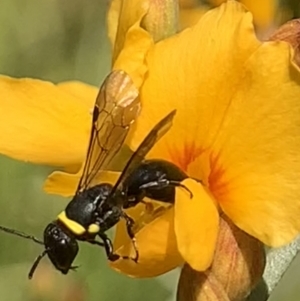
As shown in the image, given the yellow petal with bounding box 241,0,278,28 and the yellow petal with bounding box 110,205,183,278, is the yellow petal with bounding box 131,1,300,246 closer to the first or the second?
the yellow petal with bounding box 110,205,183,278

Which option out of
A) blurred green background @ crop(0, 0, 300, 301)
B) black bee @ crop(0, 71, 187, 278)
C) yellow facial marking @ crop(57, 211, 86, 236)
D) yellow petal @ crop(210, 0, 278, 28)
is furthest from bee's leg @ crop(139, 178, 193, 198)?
yellow petal @ crop(210, 0, 278, 28)

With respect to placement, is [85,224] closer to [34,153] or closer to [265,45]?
[34,153]

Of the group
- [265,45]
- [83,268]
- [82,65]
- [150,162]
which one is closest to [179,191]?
[150,162]

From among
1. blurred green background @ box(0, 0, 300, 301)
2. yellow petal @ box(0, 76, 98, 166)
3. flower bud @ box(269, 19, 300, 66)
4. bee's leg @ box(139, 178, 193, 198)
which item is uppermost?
flower bud @ box(269, 19, 300, 66)

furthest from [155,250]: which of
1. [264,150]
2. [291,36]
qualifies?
[291,36]

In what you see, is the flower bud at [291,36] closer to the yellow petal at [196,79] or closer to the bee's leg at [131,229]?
the yellow petal at [196,79]

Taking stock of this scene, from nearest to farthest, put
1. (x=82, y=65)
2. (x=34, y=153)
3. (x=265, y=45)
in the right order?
1. (x=265, y=45)
2. (x=34, y=153)
3. (x=82, y=65)
